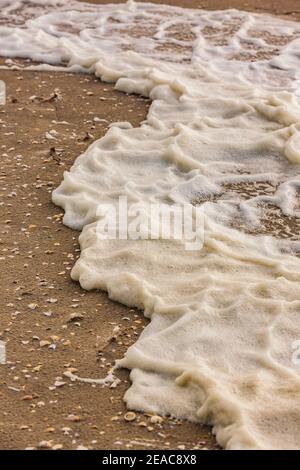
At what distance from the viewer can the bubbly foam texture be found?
10.6ft

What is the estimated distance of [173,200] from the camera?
477cm

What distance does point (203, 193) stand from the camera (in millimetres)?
4902

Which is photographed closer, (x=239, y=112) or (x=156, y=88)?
(x=239, y=112)

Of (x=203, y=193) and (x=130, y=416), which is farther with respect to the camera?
(x=203, y=193)

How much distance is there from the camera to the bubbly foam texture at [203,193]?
10.6ft

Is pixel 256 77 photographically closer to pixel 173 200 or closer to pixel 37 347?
pixel 173 200

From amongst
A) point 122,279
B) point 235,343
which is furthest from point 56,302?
point 235,343

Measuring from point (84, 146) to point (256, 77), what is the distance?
1859 mm

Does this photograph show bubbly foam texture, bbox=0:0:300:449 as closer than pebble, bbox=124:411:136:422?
No

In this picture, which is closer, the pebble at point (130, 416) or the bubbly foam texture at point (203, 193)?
the pebble at point (130, 416)
